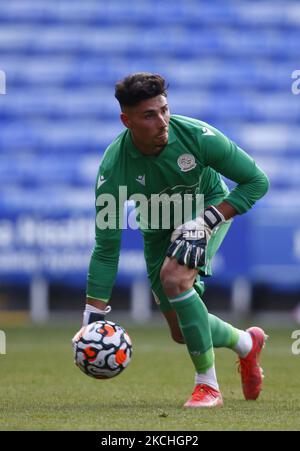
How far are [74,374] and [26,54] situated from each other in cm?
1027

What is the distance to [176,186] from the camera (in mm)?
4871

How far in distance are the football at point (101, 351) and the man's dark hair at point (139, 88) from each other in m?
1.03

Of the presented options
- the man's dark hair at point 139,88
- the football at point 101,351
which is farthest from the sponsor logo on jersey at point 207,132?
the football at point 101,351

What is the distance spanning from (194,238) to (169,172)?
0.33 metres

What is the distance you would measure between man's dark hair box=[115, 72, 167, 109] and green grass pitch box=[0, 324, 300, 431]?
54.1 inches

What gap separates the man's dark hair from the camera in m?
4.61

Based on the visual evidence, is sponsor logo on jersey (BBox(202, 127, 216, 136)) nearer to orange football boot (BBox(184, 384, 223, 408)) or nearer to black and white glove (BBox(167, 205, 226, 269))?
black and white glove (BBox(167, 205, 226, 269))

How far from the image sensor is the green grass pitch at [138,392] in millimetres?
4023

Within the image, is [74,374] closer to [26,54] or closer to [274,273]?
[274,273]

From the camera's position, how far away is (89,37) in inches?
648

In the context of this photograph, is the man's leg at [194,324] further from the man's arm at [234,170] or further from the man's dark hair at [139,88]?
the man's dark hair at [139,88]

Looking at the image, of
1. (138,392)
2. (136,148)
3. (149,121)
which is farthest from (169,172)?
(138,392)

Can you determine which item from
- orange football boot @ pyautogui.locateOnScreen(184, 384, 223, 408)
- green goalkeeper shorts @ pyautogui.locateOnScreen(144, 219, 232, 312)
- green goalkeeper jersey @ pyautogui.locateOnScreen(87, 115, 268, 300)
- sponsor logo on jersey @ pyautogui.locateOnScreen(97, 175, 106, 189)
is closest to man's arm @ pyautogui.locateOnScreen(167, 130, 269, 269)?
green goalkeeper jersey @ pyautogui.locateOnScreen(87, 115, 268, 300)
